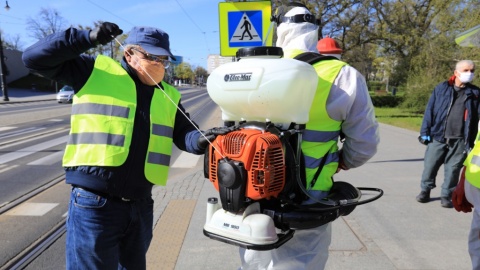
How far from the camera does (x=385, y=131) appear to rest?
46.4ft

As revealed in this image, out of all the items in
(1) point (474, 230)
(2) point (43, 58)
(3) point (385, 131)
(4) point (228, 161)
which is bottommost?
(3) point (385, 131)

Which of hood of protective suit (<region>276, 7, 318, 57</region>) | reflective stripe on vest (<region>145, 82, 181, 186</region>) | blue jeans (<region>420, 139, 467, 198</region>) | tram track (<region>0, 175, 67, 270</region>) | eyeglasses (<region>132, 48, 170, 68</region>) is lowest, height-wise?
tram track (<region>0, 175, 67, 270</region>)

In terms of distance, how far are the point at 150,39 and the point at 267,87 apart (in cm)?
97

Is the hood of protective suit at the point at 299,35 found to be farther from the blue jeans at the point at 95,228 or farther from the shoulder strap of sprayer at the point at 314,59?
the blue jeans at the point at 95,228

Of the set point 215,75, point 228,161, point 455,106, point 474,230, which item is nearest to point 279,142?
point 228,161

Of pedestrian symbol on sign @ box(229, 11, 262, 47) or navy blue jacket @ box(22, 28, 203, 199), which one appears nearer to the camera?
navy blue jacket @ box(22, 28, 203, 199)

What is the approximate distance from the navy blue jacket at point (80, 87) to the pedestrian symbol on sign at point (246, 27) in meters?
3.73

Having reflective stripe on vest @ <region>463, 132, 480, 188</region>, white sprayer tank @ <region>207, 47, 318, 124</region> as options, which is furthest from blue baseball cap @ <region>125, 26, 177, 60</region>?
reflective stripe on vest @ <region>463, 132, 480, 188</region>

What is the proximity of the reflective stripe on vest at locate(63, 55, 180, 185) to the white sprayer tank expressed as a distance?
62 centimetres

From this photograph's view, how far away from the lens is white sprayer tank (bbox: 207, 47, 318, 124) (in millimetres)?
1771

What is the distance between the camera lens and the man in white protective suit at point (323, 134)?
2.03 metres

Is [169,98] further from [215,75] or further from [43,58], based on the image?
[43,58]

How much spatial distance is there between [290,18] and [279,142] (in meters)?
0.86

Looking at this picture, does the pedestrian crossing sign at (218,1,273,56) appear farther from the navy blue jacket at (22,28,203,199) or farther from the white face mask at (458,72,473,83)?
the navy blue jacket at (22,28,203,199)
